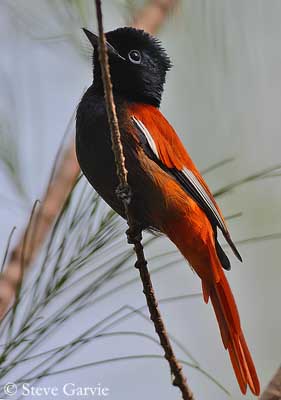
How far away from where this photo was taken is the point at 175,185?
234 centimetres

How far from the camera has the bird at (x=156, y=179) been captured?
2.23 meters

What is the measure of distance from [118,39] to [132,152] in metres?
0.44

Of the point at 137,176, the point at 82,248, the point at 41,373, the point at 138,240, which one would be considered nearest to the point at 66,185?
the point at 82,248

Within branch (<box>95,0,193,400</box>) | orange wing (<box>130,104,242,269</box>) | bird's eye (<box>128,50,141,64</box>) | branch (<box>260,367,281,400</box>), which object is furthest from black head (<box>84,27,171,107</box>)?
branch (<box>260,367,281,400</box>)

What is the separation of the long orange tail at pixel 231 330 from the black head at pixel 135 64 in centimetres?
70

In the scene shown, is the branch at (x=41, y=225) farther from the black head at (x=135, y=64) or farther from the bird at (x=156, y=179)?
the black head at (x=135, y=64)

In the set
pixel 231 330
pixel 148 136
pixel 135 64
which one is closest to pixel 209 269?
pixel 231 330

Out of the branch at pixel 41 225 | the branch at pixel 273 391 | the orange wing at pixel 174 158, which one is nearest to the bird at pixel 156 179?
the orange wing at pixel 174 158

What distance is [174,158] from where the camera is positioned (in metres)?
2.35

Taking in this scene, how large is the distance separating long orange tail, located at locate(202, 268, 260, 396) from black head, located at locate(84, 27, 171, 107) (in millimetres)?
702

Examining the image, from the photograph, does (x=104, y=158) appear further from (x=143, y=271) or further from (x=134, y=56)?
(x=143, y=271)

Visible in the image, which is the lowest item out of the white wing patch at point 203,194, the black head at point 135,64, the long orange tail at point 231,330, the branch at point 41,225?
the long orange tail at point 231,330

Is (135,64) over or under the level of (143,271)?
over

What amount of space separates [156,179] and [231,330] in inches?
21.2
